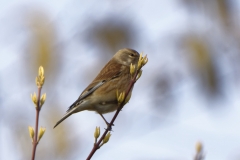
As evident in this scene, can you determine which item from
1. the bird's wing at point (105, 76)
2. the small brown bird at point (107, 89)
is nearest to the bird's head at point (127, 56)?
the small brown bird at point (107, 89)

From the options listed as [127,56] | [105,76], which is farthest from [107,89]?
[127,56]

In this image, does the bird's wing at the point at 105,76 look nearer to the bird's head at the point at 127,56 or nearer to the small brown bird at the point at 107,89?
the small brown bird at the point at 107,89

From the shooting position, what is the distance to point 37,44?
7.46 meters

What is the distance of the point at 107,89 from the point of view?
256 inches

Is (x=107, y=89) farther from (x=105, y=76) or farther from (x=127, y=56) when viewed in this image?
(x=127, y=56)

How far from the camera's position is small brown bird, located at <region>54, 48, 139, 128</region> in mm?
6273

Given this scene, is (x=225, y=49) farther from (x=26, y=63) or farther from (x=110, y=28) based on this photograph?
(x=26, y=63)

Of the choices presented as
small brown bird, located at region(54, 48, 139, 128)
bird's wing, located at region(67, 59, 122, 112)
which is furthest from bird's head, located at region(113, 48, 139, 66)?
bird's wing, located at region(67, 59, 122, 112)

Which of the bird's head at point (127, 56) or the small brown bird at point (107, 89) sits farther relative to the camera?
the bird's head at point (127, 56)

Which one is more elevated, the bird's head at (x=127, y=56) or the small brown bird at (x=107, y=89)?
the bird's head at (x=127, y=56)

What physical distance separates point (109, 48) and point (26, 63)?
1342mm

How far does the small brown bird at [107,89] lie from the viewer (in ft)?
20.6

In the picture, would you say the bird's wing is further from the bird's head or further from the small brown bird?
the bird's head

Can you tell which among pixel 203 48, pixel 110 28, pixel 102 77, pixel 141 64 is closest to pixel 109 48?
pixel 110 28
